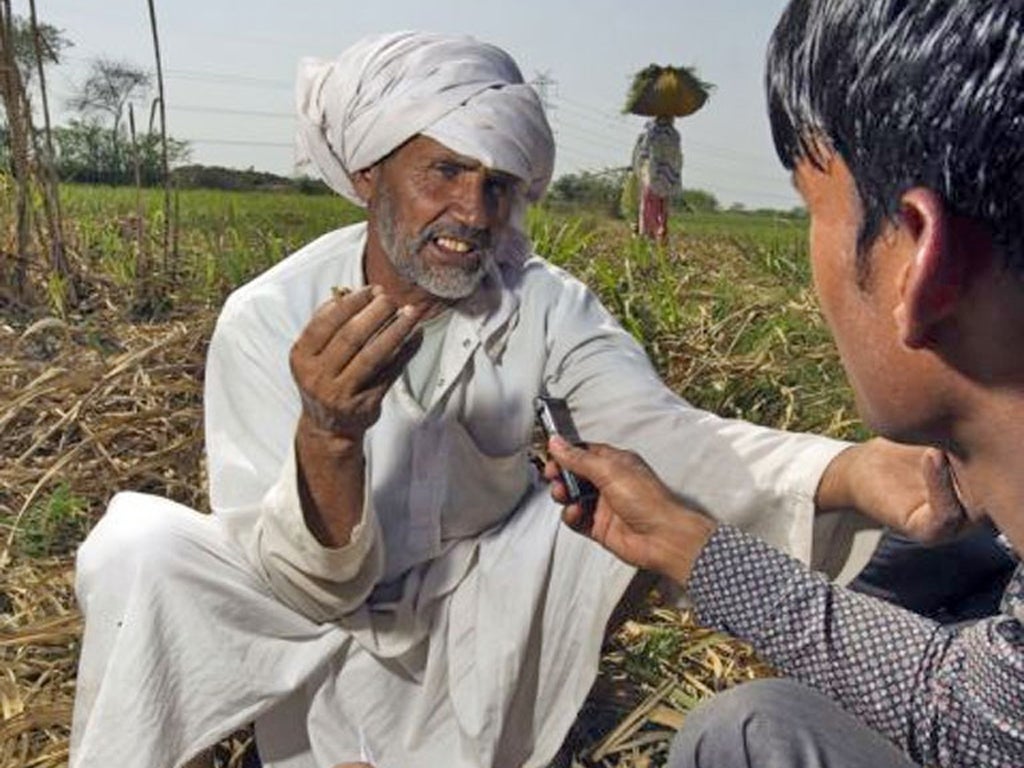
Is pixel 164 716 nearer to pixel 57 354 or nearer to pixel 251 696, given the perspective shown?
pixel 251 696

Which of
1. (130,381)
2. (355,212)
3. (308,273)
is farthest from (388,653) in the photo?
(355,212)

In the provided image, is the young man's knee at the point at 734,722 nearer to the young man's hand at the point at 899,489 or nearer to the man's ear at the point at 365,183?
the young man's hand at the point at 899,489

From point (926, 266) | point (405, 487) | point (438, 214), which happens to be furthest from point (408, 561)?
point (926, 266)

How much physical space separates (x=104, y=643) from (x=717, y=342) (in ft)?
8.74

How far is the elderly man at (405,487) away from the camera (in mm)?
2020

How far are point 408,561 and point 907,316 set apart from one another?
1371mm

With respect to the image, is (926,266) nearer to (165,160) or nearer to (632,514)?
(632,514)

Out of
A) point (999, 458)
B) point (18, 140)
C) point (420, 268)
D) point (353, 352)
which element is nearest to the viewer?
point (999, 458)

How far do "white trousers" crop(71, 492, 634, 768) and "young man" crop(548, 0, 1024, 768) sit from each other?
→ 71 cm

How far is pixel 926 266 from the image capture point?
1.00 m

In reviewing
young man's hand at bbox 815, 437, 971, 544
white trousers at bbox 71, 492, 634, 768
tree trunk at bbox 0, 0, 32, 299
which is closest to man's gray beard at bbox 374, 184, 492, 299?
white trousers at bbox 71, 492, 634, 768

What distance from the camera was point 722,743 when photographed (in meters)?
1.56

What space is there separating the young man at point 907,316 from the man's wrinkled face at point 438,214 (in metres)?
0.97

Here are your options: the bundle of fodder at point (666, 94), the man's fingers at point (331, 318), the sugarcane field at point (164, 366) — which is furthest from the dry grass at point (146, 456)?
the bundle of fodder at point (666, 94)
